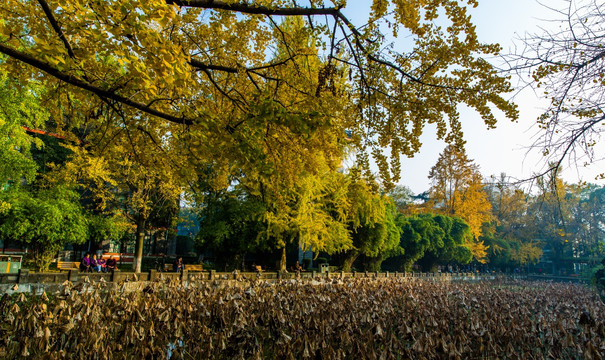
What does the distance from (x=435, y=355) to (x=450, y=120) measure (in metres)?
3.70

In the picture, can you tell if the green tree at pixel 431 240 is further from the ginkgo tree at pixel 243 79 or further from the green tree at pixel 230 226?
the ginkgo tree at pixel 243 79

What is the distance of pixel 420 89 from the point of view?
6.32 meters

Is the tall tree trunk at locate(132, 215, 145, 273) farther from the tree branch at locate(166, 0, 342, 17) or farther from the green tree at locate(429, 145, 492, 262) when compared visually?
the green tree at locate(429, 145, 492, 262)

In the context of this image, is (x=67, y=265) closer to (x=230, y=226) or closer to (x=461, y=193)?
(x=230, y=226)

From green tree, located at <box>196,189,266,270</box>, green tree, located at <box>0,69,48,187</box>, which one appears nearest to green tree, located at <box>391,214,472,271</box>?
green tree, located at <box>196,189,266,270</box>

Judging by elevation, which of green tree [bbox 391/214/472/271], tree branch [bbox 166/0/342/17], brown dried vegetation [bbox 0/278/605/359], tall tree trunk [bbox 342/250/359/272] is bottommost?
brown dried vegetation [bbox 0/278/605/359]

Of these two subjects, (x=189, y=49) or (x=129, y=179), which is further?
(x=129, y=179)

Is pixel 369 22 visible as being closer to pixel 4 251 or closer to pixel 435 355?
pixel 435 355

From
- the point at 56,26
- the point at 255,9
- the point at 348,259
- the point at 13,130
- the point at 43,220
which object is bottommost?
the point at 348,259

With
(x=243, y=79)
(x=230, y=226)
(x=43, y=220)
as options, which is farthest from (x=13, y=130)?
(x=243, y=79)

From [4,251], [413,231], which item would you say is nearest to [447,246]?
[413,231]

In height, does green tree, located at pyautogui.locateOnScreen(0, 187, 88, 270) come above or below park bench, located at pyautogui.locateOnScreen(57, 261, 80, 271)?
above

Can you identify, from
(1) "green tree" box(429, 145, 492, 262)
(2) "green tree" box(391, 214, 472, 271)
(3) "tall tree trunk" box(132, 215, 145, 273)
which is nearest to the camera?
(3) "tall tree trunk" box(132, 215, 145, 273)

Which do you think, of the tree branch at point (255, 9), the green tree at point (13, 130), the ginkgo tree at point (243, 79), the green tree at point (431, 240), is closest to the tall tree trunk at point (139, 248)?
the green tree at point (13, 130)
